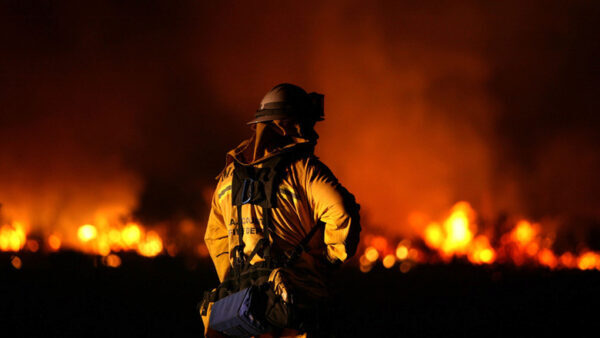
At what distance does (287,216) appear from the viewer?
13.9ft

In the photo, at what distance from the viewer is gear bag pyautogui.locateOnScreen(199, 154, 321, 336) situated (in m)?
3.97

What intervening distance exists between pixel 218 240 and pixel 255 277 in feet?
2.58

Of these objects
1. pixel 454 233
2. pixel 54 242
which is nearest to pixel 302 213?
pixel 54 242

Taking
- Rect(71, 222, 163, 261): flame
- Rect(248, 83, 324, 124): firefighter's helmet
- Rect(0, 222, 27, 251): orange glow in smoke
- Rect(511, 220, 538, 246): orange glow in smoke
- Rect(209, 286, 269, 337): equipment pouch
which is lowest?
Rect(209, 286, 269, 337): equipment pouch

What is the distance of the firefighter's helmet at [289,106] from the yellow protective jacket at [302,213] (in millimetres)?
71

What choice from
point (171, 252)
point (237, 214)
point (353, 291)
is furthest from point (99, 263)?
point (237, 214)

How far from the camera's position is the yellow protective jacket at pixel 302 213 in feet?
13.3

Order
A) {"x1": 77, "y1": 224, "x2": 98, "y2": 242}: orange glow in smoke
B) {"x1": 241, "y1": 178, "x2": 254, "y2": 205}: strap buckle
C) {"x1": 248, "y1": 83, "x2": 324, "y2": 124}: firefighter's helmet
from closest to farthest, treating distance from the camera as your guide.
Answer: {"x1": 241, "y1": 178, "x2": 254, "y2": 205}: strap buckle
{"x1": 248, "y1": 83, "x2": 324, "y2": 124}: firefighter's helmet
{"x1": 77, "y1": 224, "x2": 98, "y2": 242}: orange glow in smoke

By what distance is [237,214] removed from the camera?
4.43m

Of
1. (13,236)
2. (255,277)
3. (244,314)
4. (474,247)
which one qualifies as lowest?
(244,314)

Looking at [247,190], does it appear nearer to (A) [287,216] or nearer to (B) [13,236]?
(A) [287,216]

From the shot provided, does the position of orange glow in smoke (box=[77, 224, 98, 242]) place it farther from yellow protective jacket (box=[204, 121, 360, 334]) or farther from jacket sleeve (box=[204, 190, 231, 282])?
yellow protective jacket (box=[204, 121, 360, 334])

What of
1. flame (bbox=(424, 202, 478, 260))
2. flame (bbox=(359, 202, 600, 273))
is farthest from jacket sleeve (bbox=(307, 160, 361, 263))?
flame (bbox=(424, 202, 478, 260))

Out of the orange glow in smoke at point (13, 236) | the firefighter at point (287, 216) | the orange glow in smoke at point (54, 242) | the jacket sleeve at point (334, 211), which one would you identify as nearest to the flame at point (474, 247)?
the orange glow in smoke at point (54, 242)
